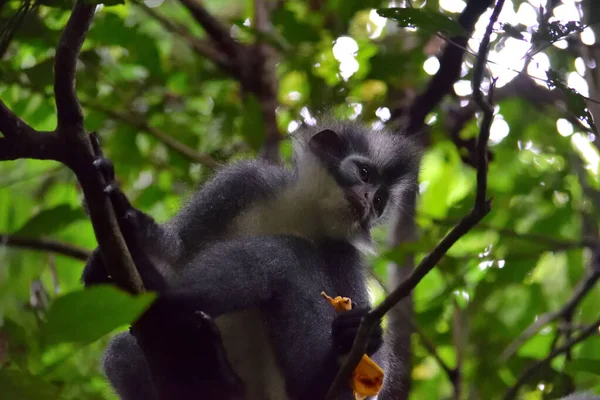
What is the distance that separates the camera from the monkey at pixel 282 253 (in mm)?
3160

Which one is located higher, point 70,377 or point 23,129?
point 23,129

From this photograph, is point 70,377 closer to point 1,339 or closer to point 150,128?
point 1,339

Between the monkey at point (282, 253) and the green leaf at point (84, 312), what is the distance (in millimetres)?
1647

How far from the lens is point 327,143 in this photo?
4.73 m

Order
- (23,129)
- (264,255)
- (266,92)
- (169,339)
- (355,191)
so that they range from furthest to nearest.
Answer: (266,92) < (355,191) < (264,255) < (169,339) < (23,129)

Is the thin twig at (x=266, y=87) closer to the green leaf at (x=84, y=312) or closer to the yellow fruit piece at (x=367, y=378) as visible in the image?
the yellow fruit piece at (x=367, y=378)

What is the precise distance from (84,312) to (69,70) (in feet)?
4.83

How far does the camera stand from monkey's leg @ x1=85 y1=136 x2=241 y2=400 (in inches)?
115

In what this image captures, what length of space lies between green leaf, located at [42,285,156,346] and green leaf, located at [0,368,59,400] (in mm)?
174

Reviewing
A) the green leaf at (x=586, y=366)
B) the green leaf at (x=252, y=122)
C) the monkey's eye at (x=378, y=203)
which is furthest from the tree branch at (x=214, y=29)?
the green leaf at (x=586, y=366)

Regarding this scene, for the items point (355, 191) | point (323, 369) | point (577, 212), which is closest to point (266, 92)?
point (355, 191)

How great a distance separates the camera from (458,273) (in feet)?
15.2

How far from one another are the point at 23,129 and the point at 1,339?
238cm

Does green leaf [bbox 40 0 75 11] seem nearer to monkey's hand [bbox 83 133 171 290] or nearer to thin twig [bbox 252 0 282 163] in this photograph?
monkey's hand [bbox 83 133 171 290]
